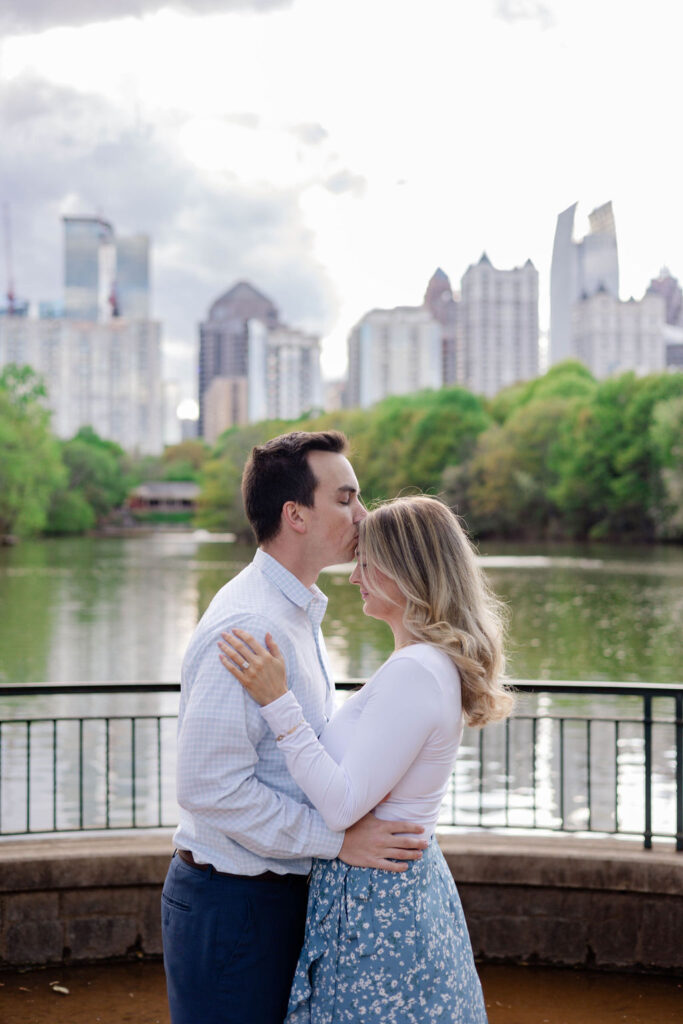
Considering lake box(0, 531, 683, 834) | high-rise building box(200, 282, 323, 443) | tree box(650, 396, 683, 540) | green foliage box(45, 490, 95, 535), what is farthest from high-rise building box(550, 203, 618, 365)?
lake box(0, 531, 683, 834)

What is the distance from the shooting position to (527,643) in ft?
68.2

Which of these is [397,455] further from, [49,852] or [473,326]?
[473,326]

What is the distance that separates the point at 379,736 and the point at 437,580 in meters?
0.33

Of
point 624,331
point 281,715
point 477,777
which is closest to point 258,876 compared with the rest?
point 281,715

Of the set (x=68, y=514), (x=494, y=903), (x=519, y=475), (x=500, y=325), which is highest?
(x=500, y=325)

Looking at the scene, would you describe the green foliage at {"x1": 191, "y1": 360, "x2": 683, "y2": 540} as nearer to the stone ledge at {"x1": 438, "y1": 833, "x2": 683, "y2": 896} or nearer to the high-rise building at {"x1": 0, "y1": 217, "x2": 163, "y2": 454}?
the stone ledge at {"x1": 438, "y1": 833, "x2": 683, "y2": 896}

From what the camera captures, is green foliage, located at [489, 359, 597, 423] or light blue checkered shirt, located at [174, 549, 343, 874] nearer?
light blue checkered shirt, located at [174, 549, 343, 874]

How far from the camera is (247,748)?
7.39 feet

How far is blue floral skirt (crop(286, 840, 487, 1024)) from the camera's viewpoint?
2297 millimetres

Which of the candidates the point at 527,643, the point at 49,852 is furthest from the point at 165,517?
the point at 49,852

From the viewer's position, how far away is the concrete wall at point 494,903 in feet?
14.3

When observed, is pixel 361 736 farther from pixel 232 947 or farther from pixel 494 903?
pixel 494 903

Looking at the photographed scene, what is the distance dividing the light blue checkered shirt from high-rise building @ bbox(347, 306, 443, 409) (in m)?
151

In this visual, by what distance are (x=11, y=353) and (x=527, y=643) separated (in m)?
177
